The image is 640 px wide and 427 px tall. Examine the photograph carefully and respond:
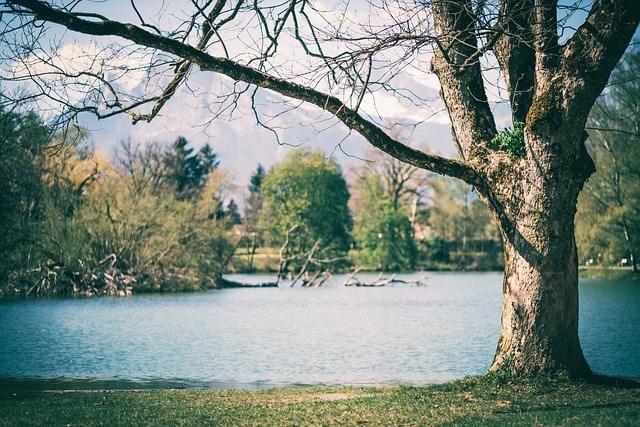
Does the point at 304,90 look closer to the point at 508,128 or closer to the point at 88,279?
the point at 508,128

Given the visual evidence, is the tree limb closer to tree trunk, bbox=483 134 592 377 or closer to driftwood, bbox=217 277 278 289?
tree trunk, bbox=483 134 592 377

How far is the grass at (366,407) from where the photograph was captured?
7.64 metres

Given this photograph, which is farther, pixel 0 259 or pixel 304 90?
pixel 0 259

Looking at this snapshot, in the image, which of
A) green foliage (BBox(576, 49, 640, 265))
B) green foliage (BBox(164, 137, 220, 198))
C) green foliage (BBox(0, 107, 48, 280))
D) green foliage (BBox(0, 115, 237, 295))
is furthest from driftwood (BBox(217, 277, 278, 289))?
green foliage (BBox(576, 49, 640, 265))

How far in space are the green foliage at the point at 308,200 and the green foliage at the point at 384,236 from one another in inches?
95.1

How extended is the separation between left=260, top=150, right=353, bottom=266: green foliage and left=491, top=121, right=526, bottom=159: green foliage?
5633cm

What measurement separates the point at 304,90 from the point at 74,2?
9.56ft

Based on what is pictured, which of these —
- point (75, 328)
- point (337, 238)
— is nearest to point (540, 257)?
point (75, 328)

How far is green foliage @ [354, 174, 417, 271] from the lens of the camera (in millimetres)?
66688

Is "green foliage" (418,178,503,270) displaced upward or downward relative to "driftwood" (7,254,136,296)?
upward

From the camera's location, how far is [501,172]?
980 centimetres

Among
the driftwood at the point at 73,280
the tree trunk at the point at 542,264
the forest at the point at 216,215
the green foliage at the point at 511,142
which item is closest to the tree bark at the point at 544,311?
the tree trunk at the point at 542,264

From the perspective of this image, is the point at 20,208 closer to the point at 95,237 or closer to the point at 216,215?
the point at 95,237

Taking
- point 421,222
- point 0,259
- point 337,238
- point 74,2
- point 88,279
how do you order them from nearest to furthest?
1. point 74,2
2. point 0,259
3. point 88,279
4. point 337,238
5. point 421,222
